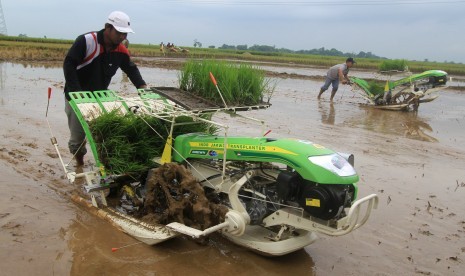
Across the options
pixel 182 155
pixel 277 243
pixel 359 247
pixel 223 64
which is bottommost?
pixel 359 247

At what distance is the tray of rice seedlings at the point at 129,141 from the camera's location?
4.19m

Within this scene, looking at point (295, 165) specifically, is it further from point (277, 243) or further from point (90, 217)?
point (90, 217)

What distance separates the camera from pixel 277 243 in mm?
3459

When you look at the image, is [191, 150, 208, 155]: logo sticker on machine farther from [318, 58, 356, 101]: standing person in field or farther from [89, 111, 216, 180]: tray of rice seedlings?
[318, 58, 356, 101]: standing person in field

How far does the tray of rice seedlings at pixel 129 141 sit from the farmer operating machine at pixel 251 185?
0.06 meters

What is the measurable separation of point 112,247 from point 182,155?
3.40 ft

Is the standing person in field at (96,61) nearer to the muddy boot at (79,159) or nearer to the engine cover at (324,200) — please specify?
the muddy boot at (79,159)

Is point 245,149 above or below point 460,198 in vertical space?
above

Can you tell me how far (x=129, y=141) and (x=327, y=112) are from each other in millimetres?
9126

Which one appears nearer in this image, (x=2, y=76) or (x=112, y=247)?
(x=112, y=247)

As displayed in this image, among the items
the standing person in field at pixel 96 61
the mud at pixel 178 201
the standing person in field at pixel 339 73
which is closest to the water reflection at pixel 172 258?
the mud at pixel 178 201

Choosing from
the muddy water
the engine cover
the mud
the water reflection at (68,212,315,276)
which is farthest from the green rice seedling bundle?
the engine cover

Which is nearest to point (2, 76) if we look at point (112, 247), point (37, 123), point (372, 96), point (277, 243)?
point (37, 123)

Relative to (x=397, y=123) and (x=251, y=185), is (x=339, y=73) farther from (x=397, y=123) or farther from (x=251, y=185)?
(x=251, y=185)
